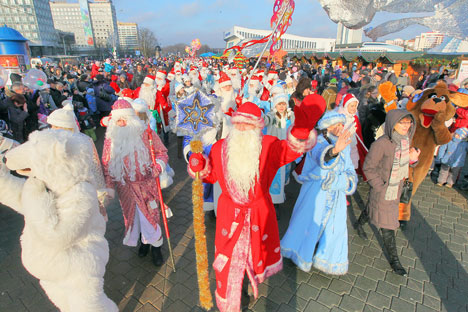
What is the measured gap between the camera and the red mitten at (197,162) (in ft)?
7.54

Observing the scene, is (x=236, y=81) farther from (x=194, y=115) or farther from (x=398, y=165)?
(x=398, y=165)

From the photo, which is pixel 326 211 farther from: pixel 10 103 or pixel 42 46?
pixel 42 46

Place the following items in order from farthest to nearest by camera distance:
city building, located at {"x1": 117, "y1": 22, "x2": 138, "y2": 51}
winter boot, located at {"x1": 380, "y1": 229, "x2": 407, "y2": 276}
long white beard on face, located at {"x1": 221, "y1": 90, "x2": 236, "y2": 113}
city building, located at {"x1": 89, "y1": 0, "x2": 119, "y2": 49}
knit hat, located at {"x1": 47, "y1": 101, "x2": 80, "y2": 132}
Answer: city building, located at {"x1": 117, "y1": 22, "x2": 138, "y2": 51} → city building, located at {"x1": 89, "y1": 0, "x2": 119, "y2": 49} → long white beard on face, located at {"x1": 221, "y1": 90, "x2": 236, "y2": 113} → winter boot, located at {"x1": 380, "y1": 229, "x2": 407, "y2": 276} → knit hat, located at {"x1": 47, "y1": 101, "x2": 80, "y2": 132}

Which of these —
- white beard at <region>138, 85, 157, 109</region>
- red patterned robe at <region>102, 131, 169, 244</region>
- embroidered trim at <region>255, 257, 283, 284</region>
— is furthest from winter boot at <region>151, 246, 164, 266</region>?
white beard at <region>138, 85, 157, 109</region>

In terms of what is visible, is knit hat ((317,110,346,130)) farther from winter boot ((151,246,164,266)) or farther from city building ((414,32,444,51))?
city building ((414,32,444,51))

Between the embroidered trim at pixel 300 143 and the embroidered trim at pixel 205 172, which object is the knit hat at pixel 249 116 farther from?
the embroidered trim at pixel 205 172

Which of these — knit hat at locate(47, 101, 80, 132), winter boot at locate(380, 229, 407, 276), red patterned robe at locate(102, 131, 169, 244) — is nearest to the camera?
red patterned robe at locate(102, 131, 169, 244)

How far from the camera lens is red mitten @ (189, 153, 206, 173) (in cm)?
230

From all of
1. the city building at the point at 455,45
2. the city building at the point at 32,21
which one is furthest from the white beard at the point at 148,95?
the city building at the point at 32,21

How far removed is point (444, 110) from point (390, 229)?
77.3 inches

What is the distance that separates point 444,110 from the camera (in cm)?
386

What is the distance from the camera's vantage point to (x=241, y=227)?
2.46 m

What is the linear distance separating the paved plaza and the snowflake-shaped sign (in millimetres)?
1825

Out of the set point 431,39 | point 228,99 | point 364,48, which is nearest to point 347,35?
point 364,48
